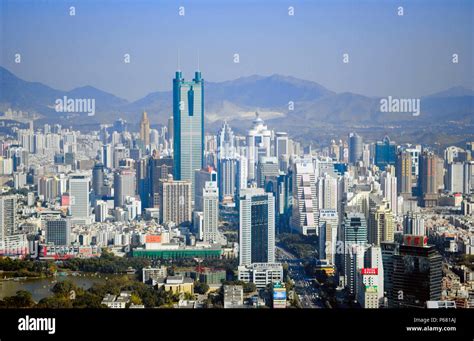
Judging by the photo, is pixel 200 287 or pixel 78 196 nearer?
pixel 200 287

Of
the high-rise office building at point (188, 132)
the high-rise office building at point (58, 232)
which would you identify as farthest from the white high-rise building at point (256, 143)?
the high-rise office building at point (58, 232)

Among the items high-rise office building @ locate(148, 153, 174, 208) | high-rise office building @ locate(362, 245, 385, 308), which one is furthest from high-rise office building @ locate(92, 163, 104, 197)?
high-rise office building @ locate(362, 245, 385, 308)

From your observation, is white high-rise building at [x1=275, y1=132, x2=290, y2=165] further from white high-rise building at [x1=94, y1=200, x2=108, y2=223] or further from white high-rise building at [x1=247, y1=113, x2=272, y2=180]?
white high-rise building at [x1=94, y1=200, x2=108, y2=223]

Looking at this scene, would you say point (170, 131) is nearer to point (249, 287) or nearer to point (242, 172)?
point (242, 172)

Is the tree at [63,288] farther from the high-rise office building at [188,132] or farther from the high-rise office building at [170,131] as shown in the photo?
the high-rise office building at [170,131]

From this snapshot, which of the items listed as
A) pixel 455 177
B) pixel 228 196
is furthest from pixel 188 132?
pixel 455 177
